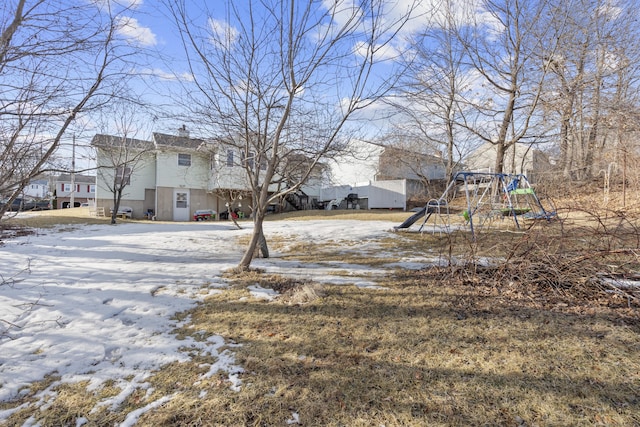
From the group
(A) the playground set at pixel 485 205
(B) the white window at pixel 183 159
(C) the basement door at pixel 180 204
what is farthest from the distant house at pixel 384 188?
(A) the playground set at pixel 485 205

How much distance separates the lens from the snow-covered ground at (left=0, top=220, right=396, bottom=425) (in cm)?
264

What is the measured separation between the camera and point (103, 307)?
153 inches

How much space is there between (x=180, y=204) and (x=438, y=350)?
21011 millimetres

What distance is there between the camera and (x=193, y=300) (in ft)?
13.9

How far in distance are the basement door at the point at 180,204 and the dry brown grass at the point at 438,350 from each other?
1760 centimetres

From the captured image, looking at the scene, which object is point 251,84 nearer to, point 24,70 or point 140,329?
point 24,70

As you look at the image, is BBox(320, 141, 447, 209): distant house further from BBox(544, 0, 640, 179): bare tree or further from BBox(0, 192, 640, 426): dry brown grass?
BBox(0, 192, 640, 426): dry brown grass

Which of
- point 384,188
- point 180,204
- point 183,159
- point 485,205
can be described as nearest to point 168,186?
point 180,204

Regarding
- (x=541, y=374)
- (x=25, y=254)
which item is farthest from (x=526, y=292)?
(x=25, y=254)

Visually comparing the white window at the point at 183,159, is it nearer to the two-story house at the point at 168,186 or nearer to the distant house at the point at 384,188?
the two-story house at the point at 168,186

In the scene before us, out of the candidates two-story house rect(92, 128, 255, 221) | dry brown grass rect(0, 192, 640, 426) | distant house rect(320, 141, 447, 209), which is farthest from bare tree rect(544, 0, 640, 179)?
two-story house rect(92, 128, 255, 221)

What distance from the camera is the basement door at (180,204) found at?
20434mm

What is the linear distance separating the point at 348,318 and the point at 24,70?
3.93m

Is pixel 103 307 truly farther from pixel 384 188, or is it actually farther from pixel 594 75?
pixel 384 188
